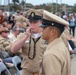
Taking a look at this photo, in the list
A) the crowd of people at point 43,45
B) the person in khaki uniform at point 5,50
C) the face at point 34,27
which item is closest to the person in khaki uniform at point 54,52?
the crowd of people at point 43,45

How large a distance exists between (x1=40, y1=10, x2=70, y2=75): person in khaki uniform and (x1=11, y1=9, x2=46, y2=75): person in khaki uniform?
1.12m

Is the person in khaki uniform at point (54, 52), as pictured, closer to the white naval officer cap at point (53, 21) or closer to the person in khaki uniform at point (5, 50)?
the white naval officer cap at point (53, 21)

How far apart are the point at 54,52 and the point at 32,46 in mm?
1426

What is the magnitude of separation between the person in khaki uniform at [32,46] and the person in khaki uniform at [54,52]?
3.67 ft

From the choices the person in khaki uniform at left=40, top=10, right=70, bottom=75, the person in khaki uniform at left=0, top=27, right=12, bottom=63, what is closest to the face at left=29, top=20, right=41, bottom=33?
the person in khaki uniform at left=40, top=10, right=70, bottom=75

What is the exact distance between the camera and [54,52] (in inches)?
91.4

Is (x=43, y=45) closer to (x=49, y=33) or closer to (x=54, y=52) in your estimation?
(x=49, y=33)

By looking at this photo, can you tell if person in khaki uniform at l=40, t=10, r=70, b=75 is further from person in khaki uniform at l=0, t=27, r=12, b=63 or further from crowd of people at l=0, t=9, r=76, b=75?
person in khaki uniform at l=0, t=27, r=12, b=63

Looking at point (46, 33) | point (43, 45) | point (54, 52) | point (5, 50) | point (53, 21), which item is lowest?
point (5, 50)

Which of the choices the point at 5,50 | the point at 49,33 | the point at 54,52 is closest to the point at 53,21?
the point at 49,33

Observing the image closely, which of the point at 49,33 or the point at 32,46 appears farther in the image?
the point at 32,46

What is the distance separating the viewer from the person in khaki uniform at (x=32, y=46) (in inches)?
145

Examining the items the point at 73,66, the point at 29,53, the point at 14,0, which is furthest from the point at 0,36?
the point at 14,0

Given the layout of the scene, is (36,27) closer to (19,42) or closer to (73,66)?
(19,42)
